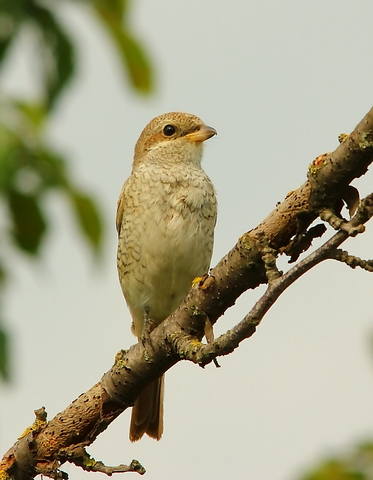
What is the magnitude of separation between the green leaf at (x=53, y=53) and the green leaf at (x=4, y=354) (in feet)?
1.28

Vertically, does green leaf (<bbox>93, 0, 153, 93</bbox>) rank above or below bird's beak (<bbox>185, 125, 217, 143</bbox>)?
below

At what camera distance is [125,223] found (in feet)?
22.0

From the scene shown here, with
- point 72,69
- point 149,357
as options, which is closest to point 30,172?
point 72,69

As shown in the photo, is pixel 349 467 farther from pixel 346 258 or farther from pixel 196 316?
pixel 196 316

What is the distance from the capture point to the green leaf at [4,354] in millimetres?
1661

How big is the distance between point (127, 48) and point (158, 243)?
15.3 feet

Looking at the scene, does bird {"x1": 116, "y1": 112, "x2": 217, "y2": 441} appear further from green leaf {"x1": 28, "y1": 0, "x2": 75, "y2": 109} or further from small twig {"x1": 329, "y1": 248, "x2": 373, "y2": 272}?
green leaf {"x1": 28, "y1": 0, "x2": 75, "y2": 109}

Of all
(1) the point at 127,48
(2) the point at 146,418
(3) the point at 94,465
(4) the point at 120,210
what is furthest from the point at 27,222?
(4) the point at 120,210

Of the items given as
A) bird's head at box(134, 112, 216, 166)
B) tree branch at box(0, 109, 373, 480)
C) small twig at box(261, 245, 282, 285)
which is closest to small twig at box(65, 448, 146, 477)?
tree branch at box(0, 109, 373, 480)

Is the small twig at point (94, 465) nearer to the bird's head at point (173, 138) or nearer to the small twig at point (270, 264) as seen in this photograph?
the small twig at point (270, 264)

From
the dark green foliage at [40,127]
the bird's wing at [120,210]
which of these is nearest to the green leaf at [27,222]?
the dark green foliage at [40,127]

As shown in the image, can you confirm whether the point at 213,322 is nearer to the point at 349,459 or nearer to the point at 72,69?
the point at 349,459

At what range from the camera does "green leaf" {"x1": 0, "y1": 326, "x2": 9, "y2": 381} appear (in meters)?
1.66

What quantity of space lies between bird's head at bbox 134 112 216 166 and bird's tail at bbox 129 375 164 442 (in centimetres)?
170
